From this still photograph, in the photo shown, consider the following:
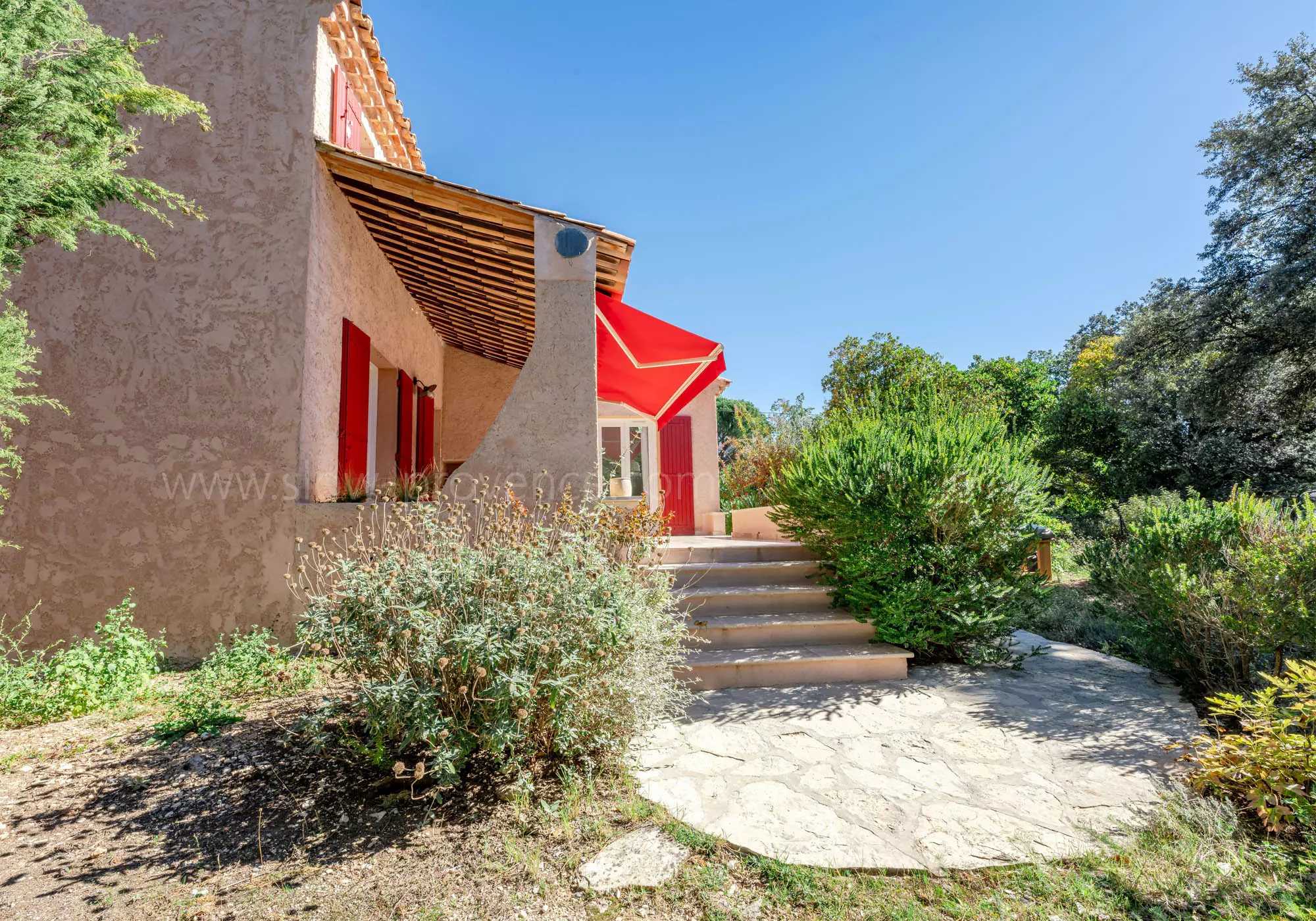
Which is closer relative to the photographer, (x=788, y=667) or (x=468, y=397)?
(x=788, y=667)

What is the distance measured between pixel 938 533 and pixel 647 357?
391cm

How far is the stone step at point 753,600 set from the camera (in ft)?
22.1

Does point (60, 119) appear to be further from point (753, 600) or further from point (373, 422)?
point (753, 600)

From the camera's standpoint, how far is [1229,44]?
11.5 meters

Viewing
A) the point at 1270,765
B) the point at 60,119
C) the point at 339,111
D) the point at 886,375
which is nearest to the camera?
the point at 1270,765

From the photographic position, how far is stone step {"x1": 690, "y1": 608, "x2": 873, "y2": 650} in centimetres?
616

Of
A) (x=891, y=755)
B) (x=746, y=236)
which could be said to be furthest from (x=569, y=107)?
(x=891, y=755)

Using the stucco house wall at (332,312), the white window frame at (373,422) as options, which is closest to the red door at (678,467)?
the white window frame at (373,422)

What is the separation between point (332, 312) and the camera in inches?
276

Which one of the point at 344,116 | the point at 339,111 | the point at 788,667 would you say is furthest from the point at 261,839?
the point at 344,116

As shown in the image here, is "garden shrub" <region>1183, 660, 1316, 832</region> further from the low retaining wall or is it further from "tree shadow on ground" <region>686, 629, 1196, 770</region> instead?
the low retaining wall

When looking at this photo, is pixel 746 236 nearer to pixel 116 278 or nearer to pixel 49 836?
pixel 116 278

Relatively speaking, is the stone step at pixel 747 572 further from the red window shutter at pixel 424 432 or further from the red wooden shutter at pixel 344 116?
the red wooden shutter at pixel 344 116

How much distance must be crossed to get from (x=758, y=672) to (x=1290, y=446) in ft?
49.8
